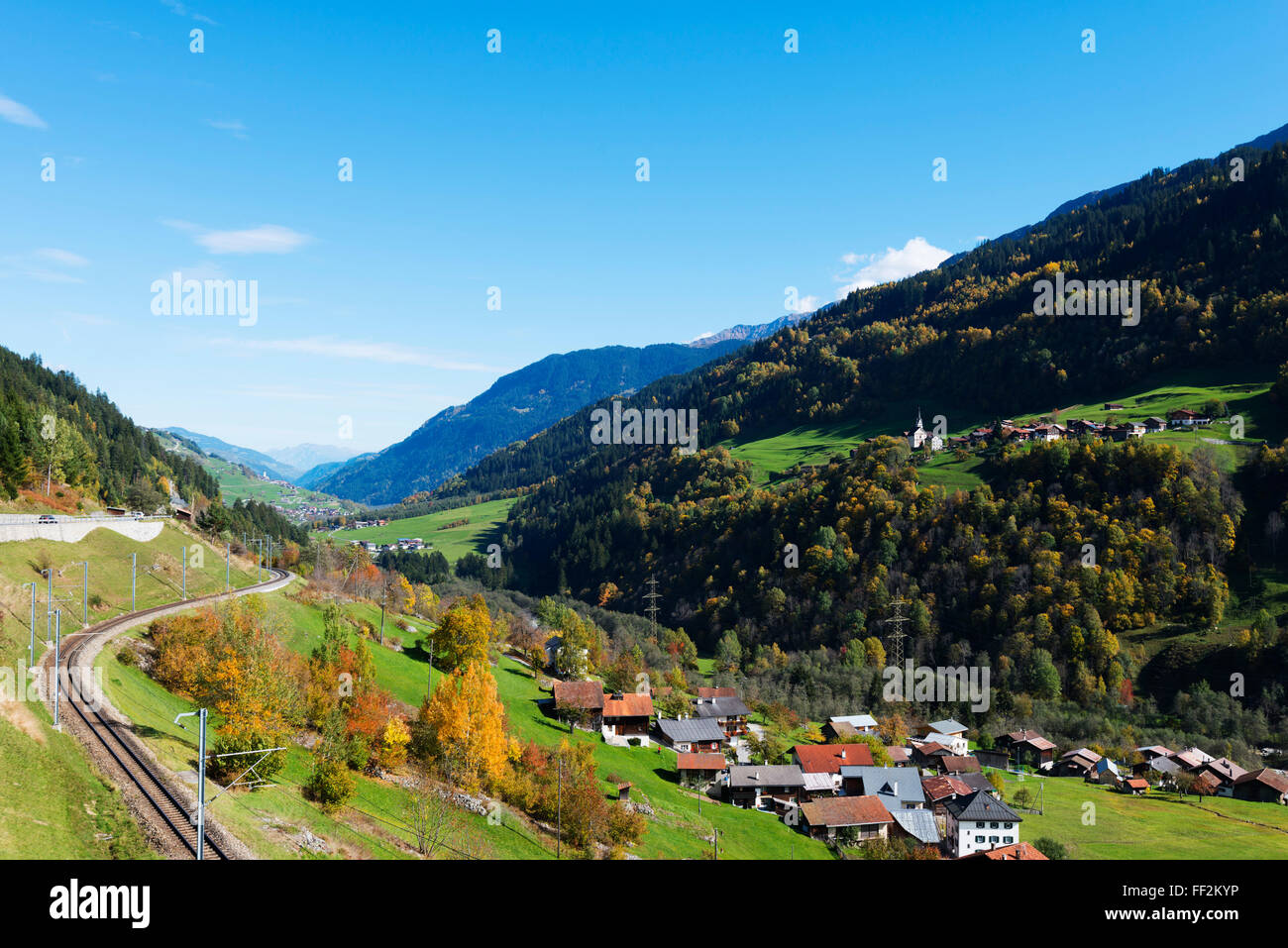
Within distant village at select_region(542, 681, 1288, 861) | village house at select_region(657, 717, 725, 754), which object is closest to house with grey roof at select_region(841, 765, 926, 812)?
distant village at select_region(542, 681, 1288, 861)

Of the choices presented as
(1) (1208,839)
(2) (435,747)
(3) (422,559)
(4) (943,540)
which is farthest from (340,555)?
(1) (1208,839)

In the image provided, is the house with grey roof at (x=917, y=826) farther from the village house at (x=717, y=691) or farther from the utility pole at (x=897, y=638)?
the utility pole at (x=897, y=638)

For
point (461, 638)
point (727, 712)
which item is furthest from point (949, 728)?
point (461, 638)

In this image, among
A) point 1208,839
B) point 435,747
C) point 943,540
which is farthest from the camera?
point 943,540

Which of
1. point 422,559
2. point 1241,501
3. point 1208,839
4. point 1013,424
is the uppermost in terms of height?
point 1013,424

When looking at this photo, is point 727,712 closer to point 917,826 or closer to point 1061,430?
point 917,826
